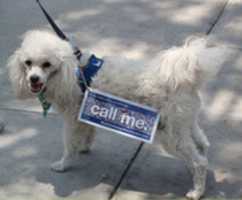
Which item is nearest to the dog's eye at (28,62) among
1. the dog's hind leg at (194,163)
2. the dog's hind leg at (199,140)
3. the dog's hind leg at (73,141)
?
the dog's hind leg at (73,141)

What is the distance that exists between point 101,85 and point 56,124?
42.1 inches

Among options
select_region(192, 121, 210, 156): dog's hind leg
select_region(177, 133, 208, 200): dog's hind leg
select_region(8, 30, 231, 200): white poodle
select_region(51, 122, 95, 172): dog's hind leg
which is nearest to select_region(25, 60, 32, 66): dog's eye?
select_region(8, 30, 231, 200): white poodle

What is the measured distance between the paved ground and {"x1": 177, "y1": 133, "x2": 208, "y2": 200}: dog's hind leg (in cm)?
11

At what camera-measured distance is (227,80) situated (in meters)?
6.11

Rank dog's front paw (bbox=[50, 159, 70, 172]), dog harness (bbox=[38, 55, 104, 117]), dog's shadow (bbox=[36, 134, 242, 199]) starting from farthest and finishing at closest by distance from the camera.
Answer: dog's front paw (bbox=[50, 159, 70, 172]) → dog's shadow (bbox=[36, 134, 242, 199]) → dog harness (bbox=[38, 55, 104, 117])

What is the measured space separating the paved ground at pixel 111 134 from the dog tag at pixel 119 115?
0.46 m

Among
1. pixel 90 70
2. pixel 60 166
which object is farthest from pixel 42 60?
pixel 60 166

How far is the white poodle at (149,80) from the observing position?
4.32 meters

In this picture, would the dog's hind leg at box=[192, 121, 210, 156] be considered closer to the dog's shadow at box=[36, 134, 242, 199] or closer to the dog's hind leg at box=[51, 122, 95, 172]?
the dog's shadow at box=[36, 134, 242, 199]

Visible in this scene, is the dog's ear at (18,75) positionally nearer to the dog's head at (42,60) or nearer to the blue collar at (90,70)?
the dog's head at (42,60)

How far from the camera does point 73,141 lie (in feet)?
15.7

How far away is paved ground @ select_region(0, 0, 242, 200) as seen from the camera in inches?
187

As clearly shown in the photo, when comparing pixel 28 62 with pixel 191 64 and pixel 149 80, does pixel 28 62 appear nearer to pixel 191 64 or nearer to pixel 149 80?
pixel 149 80

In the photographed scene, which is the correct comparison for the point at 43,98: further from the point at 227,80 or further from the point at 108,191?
the point at 227,80
